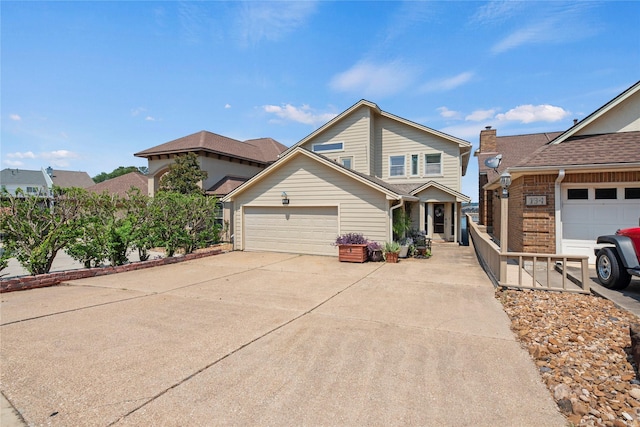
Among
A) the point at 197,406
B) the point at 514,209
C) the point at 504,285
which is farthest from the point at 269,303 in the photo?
the point at 514,209

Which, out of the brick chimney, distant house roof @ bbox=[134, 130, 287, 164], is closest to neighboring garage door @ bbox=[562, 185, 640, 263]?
the brick chimney

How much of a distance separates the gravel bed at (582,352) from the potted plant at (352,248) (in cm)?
499

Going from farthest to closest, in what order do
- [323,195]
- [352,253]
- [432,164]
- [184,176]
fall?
[184,176]
[432,164]
[323,195]
[352,253]

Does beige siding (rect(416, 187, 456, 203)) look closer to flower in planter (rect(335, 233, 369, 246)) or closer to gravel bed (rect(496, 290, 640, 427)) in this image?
flower in planter (rect(335, 233, 369, 246))

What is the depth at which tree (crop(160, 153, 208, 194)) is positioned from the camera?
1786cm

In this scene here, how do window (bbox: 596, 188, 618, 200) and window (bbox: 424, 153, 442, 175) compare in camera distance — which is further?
window (bbox: 424, 153, 442, 175)

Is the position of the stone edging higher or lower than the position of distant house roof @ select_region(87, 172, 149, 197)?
lower

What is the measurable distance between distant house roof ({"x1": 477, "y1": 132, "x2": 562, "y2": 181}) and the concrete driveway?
538 inches

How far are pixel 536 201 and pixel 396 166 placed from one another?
30.3 feet

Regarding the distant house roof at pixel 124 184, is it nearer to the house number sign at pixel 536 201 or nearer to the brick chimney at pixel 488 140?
the house number sign at pixel 536 201

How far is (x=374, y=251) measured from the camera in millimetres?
10578

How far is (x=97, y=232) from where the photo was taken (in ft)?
28.9

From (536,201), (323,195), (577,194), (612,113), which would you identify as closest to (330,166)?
(323,195)

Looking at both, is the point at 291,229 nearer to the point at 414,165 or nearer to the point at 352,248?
the point at 352,248
